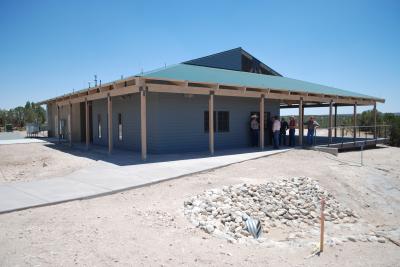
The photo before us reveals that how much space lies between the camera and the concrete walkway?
22.3 ft

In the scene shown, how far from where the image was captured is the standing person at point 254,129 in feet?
53.9

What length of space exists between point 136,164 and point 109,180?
2436 millimetres

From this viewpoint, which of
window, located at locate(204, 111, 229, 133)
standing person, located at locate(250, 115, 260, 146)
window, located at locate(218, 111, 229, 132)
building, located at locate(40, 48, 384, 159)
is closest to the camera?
building, located at locate(40, 48, 384, 159)

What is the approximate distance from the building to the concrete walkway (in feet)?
4.63

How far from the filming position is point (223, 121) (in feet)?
53.4

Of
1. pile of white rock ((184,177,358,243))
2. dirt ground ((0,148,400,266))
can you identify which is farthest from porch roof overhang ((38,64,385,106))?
pile of white rock ((184,177,358,243))

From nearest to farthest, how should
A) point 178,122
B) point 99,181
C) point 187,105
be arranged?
point 99,181, point 178,122, point 187,105

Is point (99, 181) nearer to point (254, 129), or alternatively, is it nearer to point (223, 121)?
point (223, 121)

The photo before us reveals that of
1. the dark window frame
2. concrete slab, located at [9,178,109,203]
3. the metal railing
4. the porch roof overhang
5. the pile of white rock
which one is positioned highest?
the porch roof overhang

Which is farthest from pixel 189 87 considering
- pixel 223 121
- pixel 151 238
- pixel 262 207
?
pixel 151 238

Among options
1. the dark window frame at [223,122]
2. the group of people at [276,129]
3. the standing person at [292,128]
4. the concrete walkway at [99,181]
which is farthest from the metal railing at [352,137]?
the concrete walkway at [99,181]

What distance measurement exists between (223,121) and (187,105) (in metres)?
2.51

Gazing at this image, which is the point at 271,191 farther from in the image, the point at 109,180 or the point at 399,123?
the point at 399,123

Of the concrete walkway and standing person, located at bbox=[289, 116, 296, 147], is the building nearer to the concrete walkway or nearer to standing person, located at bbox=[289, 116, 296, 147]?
standing person, located at bbox=[289, 116, 296, 147]
